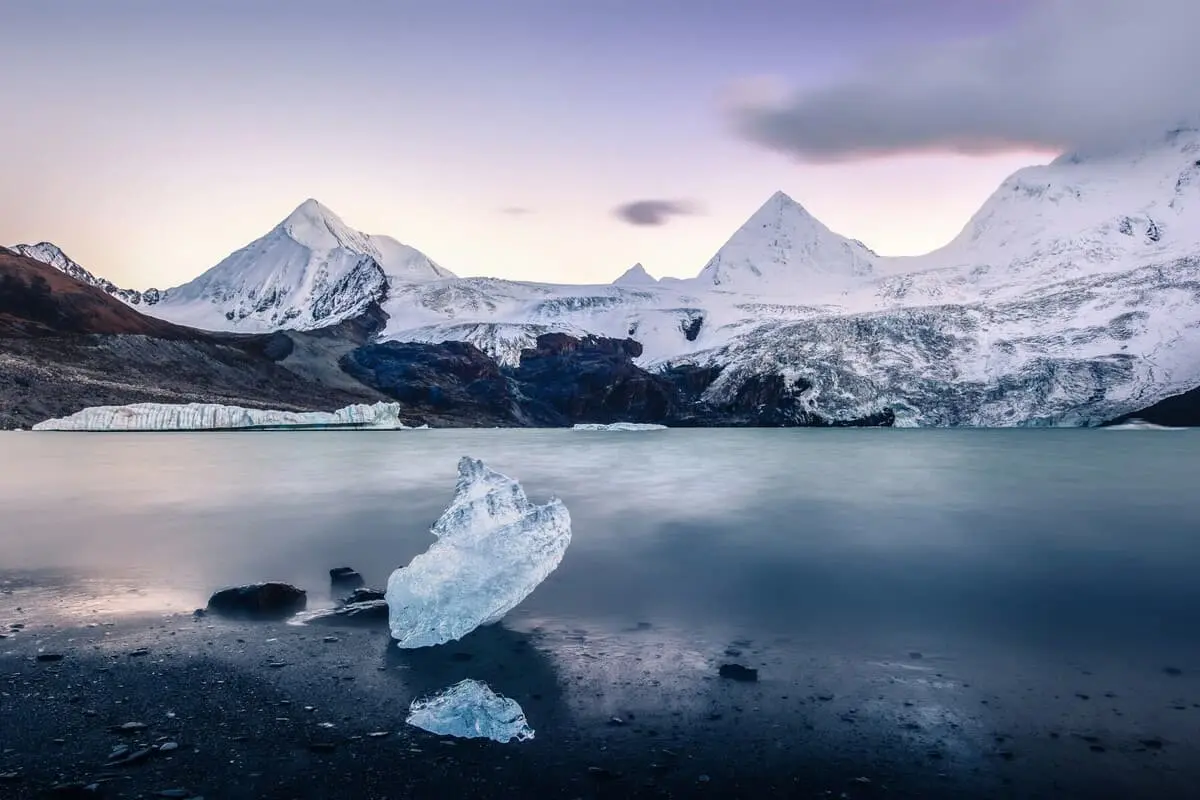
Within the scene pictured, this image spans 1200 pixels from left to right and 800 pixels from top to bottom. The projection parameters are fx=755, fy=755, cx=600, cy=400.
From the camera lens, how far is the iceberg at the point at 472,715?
8742 mm

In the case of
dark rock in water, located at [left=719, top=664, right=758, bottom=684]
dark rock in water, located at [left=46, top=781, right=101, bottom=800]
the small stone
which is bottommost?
dark rock in water, located at [left=719, top=664, right=758, bottom=684]

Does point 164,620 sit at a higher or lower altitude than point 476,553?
lower

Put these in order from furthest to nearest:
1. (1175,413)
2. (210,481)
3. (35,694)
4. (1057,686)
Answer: (1175,413) < (210,481) < (1057,686) < (35,694)

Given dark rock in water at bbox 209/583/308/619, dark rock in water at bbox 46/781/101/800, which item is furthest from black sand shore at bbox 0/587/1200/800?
dark rock in water at bbox 209/583/308/619

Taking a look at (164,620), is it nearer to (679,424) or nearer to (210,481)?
(210,481)

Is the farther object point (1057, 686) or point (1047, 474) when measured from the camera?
point (1047, 474)

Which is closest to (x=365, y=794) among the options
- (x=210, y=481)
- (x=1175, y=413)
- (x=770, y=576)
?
(x=770, y=576)

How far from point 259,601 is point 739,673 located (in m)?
9.01

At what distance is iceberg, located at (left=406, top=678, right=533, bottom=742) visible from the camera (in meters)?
8.74

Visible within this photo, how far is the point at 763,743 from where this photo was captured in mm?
8680

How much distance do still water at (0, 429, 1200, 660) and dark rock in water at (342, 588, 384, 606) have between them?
1.07m

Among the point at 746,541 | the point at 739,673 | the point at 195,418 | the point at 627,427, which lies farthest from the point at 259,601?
the point at 627,427

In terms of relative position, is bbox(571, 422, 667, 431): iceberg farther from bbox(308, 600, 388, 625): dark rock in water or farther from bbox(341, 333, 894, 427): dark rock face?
bbox(308, 600, 388, 625): dark rock in water

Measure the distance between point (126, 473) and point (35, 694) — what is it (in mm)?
42800
